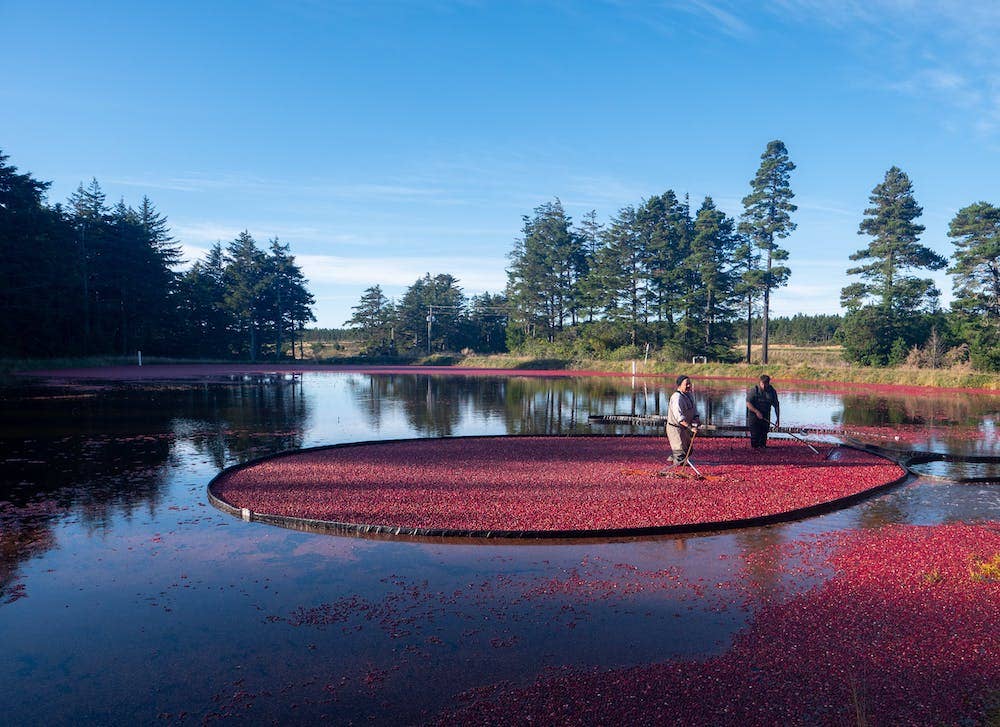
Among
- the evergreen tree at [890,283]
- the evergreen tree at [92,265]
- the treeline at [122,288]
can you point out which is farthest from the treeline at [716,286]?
the evergreen tree at [92,265]

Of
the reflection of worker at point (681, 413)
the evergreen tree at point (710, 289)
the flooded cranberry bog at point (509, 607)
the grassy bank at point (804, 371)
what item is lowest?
the flooded cranberry bog at point (509, 607)

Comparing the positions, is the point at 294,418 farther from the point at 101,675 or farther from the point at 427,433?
the point at 101,675

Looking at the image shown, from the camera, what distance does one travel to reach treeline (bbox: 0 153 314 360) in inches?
1618

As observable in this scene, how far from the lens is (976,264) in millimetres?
43438

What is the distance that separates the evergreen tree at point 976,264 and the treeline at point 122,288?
57.3 metres

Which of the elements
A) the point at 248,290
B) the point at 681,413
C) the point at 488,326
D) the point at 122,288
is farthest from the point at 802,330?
the point at 681,413

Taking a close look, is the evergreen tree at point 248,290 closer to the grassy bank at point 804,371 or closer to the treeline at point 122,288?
the treeline at point 122,288

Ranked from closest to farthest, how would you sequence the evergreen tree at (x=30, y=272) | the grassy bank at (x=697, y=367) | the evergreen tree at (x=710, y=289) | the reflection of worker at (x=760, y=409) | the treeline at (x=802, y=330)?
the reflection of worker at (x=760, y=409) < the grassy bank at (x=697, y=367) < the evergreen tree at (x=30, y=272) < the evergreen tree at (x=710, y=289) < the treeline at (x=802, y=330)

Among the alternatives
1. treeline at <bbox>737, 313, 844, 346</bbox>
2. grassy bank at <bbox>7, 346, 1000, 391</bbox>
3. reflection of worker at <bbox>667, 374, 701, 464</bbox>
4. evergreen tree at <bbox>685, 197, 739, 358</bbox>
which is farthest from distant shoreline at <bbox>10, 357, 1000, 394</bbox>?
treeline at <bbox>737, 313, 844, 346</bbox>

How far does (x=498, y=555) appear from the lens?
6984mm

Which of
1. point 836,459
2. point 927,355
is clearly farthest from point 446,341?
point 836,459

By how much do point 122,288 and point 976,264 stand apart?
63.4 m

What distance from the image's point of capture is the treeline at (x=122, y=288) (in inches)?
1618

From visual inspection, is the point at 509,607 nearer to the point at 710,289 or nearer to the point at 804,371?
the point at 804,371
